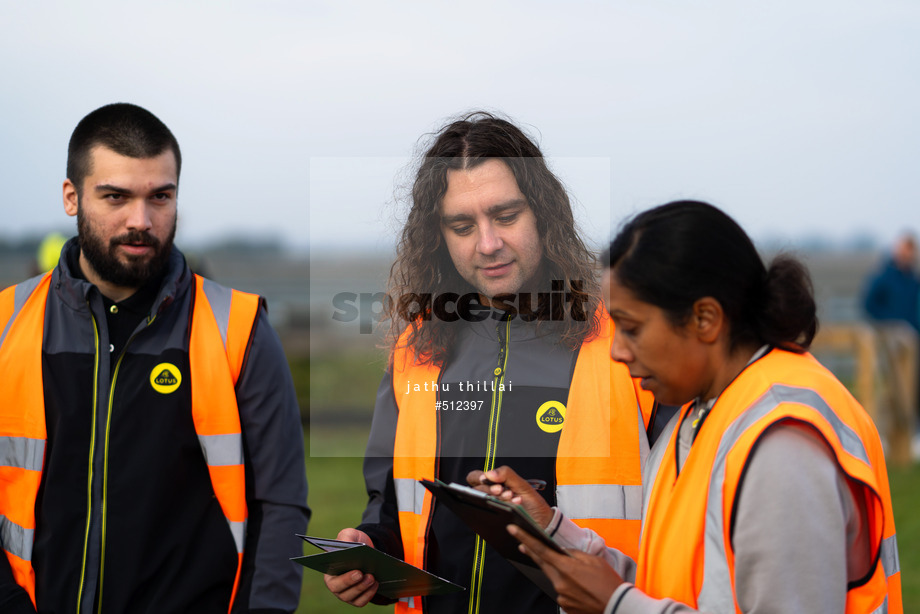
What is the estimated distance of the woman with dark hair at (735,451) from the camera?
5.31ft

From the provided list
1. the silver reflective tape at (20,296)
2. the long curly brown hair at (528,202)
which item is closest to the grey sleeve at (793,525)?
the long curly brown hair at (528,202)

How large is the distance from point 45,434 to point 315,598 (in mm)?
3650

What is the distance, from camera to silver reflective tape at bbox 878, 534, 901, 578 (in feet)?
5.68

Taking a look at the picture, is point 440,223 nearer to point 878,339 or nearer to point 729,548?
point 729,548

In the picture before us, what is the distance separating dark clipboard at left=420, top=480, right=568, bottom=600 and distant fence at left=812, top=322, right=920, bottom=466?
26.6 feet

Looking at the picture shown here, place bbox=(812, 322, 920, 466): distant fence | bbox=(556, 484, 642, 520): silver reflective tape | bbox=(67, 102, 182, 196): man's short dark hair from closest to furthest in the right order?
bbox=(556, 484, 642, 520): silver reflective tape → bbox=(67, 102, 182, 196): man's short dark hair → bbox=(812, 322, 920, 466): distant fence

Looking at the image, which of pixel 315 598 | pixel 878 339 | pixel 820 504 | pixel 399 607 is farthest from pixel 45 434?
pixel 878 339

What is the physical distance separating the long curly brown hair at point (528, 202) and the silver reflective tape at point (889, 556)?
1031 millimetres

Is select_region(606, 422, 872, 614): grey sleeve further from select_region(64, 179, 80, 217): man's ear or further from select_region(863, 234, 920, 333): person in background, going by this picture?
select_region(863, 234, 920, 333): person in background

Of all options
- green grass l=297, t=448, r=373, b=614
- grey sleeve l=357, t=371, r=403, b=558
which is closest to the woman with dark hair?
grey sleeve l=357, t=371, r=403, b=558

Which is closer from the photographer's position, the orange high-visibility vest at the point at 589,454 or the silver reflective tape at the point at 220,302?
the orange high-visibility vest at the point at 589,454

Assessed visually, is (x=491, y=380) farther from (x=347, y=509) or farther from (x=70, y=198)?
(x=347, y=509)

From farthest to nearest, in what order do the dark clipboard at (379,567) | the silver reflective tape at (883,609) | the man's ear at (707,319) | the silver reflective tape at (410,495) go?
the silver reflective tape at (410,495)
the dark clipboard at (379,567)
the man's ear at (707,319)
the silver reflective tape at (883,609)

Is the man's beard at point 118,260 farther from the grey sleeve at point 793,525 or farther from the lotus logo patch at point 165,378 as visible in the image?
the grey sleeve at point 793,525
